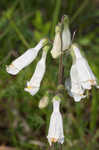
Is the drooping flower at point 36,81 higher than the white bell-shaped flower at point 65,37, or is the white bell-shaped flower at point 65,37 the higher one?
the white bell-shaped flower at point 65,37

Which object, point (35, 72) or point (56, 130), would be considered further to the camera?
point (35, 72)

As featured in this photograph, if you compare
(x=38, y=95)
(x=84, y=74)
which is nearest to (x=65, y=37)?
(x=84, y=74)

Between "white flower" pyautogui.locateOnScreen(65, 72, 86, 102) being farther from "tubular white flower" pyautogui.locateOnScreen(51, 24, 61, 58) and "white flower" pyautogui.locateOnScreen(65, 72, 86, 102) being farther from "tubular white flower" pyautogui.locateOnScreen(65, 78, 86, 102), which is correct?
"tubular white flower" pyautogui.locateOnScreen(51, 24, 61, 58)

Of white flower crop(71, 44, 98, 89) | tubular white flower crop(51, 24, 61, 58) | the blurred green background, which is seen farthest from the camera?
the blurred green background

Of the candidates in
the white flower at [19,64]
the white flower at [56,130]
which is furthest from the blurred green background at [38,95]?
the white flower at [56,130]

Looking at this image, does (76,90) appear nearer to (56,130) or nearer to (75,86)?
(75,86)

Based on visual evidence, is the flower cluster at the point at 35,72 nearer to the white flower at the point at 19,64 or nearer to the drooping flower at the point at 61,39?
the white flower at the point at 19,64

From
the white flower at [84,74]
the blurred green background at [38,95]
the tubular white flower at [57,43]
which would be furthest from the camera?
the blurred green background at [38,95]

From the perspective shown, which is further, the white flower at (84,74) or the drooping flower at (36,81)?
the drooping flower at (36,81)

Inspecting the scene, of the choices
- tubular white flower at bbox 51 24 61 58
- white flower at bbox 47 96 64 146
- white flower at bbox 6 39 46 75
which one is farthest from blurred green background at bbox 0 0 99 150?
tubular white flower at bbox 51 24 61 58
